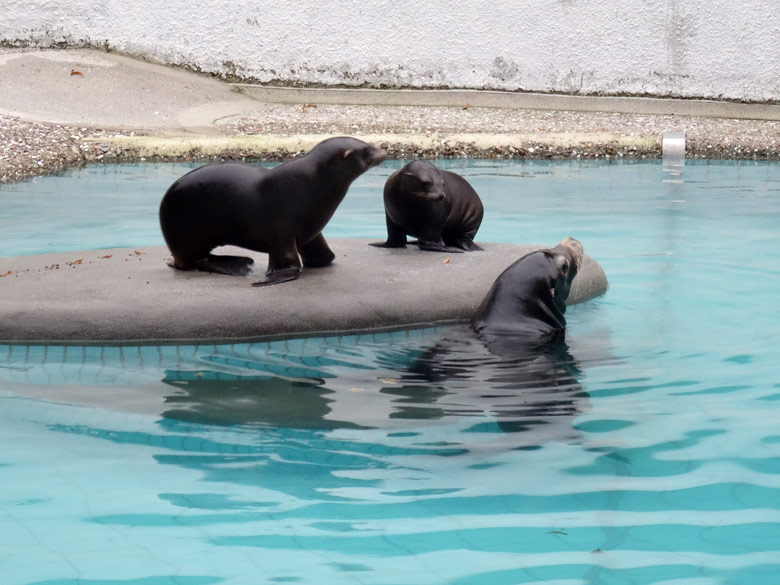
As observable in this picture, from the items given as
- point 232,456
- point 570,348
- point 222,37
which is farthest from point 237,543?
point 222,37

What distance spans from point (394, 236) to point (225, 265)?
105 cm

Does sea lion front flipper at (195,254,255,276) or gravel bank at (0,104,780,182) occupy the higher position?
gravel bank at (0,104,780,182)

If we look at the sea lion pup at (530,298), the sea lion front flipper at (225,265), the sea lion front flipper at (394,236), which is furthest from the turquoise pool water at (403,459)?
the sea lion front flipper at (394,236)

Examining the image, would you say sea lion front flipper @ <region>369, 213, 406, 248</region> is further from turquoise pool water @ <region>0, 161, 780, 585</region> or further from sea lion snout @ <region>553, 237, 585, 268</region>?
sea lion snout @ <region>553, 237, 585, 268</region>

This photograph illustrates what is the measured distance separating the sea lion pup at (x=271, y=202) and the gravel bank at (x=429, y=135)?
5093 mm

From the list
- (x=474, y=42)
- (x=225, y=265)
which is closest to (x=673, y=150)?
(x=474, y=42)

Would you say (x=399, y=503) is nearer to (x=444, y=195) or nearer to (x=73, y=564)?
(x=73, y=564)

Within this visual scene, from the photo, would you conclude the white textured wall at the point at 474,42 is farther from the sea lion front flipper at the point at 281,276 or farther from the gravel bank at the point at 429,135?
the sea lion front flipper at the point at 281,276

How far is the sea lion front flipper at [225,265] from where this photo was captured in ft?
16.3

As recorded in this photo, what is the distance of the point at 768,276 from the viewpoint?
5.97 metres

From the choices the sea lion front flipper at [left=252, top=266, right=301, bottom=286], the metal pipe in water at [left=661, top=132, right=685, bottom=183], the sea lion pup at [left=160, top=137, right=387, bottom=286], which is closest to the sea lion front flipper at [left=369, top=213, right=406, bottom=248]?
the sea lion pup at [left=160, top=137, right=387, bottom=286]

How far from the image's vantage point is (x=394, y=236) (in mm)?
5660

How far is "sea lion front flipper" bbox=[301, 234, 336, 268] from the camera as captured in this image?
198 inches

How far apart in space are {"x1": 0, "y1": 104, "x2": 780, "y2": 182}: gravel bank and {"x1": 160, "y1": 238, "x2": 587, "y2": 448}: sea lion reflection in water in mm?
5802
